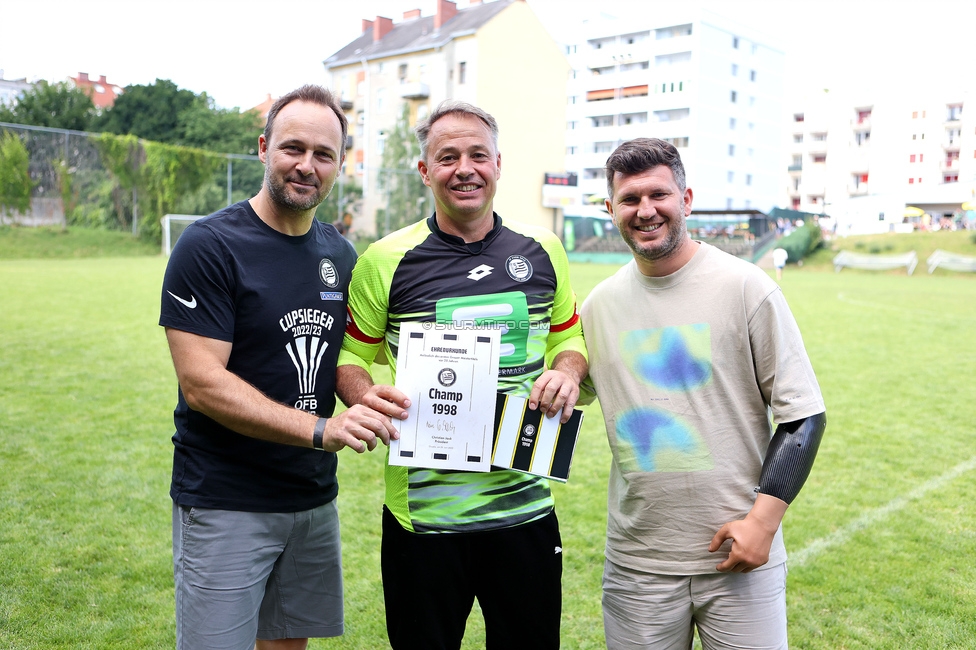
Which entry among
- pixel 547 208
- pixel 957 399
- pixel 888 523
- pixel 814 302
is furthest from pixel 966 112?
pixel 888 523

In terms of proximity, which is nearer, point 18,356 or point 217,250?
point 217,250

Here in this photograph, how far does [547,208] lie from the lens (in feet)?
176

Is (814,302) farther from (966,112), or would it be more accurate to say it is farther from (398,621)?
(966,112)

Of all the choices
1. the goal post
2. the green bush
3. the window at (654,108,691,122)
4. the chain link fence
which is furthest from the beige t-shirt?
the window at (654,108,691,122)

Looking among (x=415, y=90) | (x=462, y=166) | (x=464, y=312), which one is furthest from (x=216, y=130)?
(x=464, y=312)

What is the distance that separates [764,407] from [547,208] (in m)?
51.8

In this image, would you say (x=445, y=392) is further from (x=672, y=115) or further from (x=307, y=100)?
(x=672, y=115)

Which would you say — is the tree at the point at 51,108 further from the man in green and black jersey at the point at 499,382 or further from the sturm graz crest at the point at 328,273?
the man in green and black jersey at the point at 499,382

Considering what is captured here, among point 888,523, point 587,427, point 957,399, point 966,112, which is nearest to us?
point 888,523

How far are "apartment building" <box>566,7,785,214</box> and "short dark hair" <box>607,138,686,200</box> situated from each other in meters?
67.8

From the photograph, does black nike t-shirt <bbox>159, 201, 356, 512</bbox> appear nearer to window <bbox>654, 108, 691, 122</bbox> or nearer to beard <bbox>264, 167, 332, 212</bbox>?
beard <bbox>264, 167, 332, 212</bbox>

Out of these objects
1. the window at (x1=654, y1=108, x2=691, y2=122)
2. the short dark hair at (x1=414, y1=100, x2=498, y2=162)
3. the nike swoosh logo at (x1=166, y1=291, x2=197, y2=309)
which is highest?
the window at (x1=654, y1=108, x2=691, y2=122)

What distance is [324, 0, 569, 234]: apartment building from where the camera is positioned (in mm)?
51000

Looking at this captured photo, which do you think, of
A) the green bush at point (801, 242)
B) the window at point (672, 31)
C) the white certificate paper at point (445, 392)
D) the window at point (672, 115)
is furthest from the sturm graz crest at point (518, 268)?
the window at point (672, 31)
